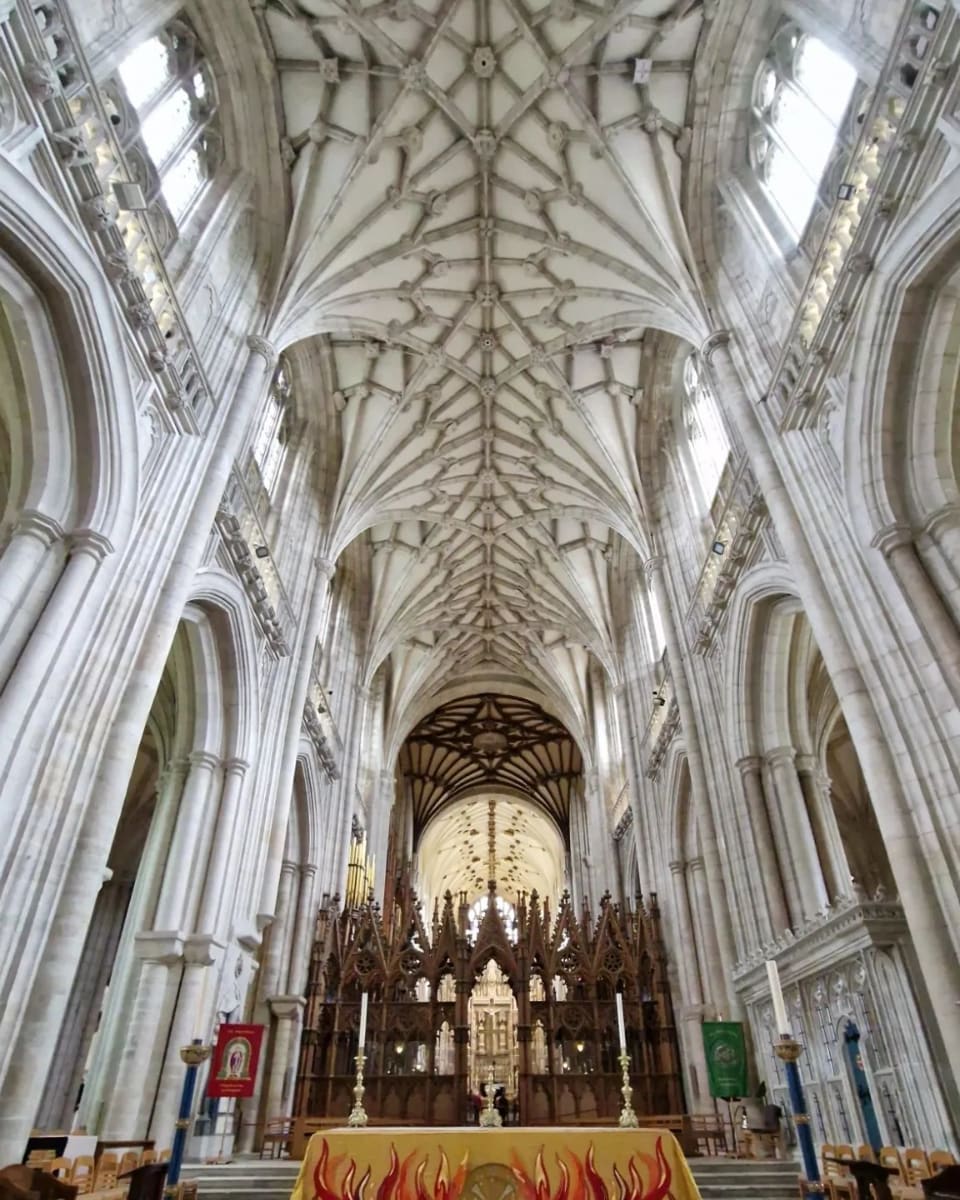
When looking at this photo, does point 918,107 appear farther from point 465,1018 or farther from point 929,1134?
point 465,1018

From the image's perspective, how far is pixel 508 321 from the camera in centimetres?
1661

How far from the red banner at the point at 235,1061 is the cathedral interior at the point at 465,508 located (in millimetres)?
553

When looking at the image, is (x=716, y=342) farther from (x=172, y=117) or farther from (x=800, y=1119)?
(x=800, y=1119)

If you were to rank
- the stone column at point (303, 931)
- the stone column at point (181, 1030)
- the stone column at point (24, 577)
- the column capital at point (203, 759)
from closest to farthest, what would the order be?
the stone column at point (24, 577), the stone column at point (181, 1030), the column capital at point (203, 759), the stone column at point (303, 931)

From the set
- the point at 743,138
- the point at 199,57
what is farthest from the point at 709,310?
the point at 199,57

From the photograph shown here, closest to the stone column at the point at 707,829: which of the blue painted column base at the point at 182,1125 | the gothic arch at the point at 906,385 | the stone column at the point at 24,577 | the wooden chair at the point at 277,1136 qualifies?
the gothic arch at the point at 906,385

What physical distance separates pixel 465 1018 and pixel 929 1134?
8983 millimetres

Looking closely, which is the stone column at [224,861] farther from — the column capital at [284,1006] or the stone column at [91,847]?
the column capital at [284,1006]

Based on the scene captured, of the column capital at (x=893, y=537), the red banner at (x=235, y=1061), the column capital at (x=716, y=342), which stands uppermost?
the column capital at (x=716, y=342)

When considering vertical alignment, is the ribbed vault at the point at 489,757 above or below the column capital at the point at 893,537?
above

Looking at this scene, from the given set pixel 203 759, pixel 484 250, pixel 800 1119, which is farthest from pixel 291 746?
pixel 800 1119

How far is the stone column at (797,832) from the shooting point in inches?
429

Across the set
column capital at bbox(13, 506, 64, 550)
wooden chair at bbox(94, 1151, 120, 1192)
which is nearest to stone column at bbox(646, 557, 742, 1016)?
wooden chair at bbox(94, 1151, 120, 1192)

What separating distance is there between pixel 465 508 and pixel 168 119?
12.1m
